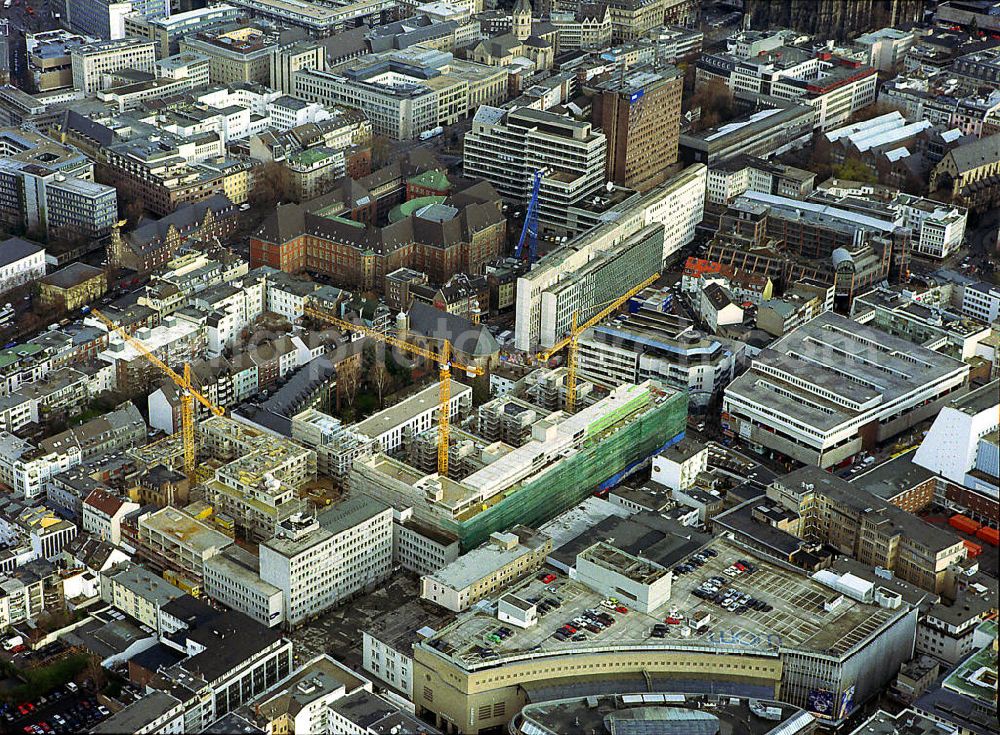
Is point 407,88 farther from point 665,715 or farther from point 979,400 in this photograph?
point 665,715

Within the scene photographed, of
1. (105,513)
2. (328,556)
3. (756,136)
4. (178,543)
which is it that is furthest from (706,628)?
(756,136)

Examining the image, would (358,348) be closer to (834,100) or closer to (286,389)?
(286,389)

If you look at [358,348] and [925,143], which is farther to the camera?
[925,143]

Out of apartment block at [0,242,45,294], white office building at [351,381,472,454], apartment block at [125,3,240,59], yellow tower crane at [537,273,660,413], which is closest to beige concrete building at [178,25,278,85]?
apartment block at [125,3,240,59]

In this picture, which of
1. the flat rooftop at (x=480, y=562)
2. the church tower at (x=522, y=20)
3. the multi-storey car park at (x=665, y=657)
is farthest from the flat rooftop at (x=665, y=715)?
the church tower at (x=522, y=20)

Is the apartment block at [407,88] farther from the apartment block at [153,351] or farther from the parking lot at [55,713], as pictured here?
the parking lot at [55,713]

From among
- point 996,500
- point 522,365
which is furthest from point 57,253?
point 996,500
